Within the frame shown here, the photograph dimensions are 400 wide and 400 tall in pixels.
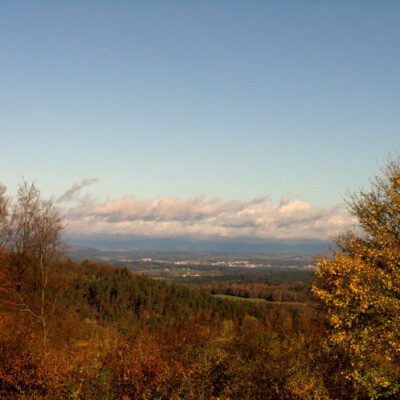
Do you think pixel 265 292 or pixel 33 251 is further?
pixel 265 292

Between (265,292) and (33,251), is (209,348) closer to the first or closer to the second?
(33,251)

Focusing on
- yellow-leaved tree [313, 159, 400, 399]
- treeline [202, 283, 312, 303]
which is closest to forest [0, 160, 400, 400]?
yellow-leaved tree [313, 159, 400, 399]

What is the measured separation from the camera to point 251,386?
16844 millimetres

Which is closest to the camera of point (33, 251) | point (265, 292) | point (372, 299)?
point (372, 299)

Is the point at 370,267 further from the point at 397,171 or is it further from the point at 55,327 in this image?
the point at 55,327

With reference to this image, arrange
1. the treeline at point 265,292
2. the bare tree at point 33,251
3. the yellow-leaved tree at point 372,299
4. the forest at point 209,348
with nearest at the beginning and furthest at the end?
the forest at point 209,348 → the yellow-leaved tree at point 372,299 → the bare tree at point 33,251 → the treeline at point 265,292

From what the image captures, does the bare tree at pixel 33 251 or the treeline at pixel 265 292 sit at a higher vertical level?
the bare tree at pixel 33 251

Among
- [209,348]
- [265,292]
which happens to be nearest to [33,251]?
[209,348]

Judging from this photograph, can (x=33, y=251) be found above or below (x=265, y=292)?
above

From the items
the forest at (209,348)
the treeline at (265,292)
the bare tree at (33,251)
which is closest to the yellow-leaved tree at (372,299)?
the forest at (209,348)

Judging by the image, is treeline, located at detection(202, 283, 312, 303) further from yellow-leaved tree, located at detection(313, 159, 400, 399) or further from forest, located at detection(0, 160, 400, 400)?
yellow-leaved tree, located at detection(313, 159, 400, 399)

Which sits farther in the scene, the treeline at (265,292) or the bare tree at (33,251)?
the treeline at (265,292)

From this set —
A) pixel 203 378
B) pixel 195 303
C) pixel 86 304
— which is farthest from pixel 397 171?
pixel 195 303

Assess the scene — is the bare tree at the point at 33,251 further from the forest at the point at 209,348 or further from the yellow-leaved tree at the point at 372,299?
the yellow-leaved tree at the point at 372,299
